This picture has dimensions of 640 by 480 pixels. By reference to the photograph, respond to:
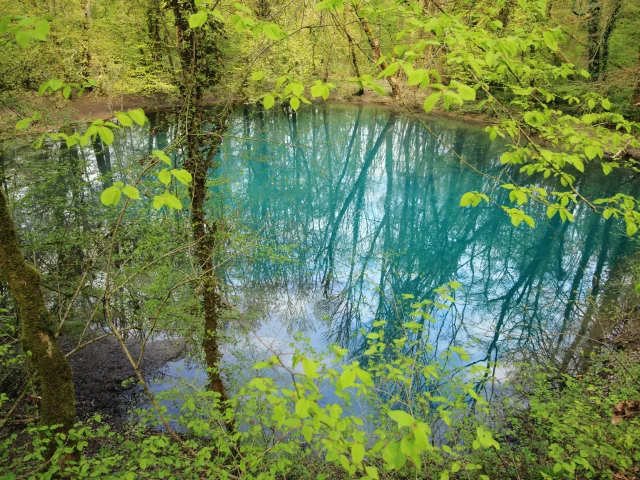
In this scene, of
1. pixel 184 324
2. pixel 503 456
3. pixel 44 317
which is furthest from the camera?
pixel 184 324

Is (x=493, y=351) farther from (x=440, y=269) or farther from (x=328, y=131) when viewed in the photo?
(x=328, y=131)

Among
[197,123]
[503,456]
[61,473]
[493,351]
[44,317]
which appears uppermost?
[197,123]

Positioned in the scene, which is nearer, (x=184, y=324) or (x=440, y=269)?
(x=184, y=324)

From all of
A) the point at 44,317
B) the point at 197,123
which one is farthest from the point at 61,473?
the point at 197,123

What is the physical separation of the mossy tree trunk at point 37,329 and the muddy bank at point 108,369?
2.86 m

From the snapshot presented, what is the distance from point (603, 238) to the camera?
12.3 metres

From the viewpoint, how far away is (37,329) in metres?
3.19

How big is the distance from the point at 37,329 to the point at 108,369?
13.5 feet

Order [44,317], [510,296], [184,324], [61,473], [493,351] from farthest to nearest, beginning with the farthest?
[510,296] → [493,351] → [184,324] → [44,317] → [61,473]

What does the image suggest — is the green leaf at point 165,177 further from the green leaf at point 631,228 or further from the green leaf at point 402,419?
the green leaf at point 631,228

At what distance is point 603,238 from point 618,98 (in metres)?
9.06

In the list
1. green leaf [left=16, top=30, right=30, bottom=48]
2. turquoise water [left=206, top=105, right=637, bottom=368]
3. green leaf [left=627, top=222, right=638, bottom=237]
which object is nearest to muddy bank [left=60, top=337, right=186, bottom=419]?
turquoise water [left=206, top=105, right=637, bottom=368]

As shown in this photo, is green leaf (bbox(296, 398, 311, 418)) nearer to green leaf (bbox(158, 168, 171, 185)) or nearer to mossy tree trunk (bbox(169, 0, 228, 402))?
green leaf (bbox(158, 168, 171, 185))

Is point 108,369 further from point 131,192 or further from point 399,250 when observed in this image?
point 399,250
